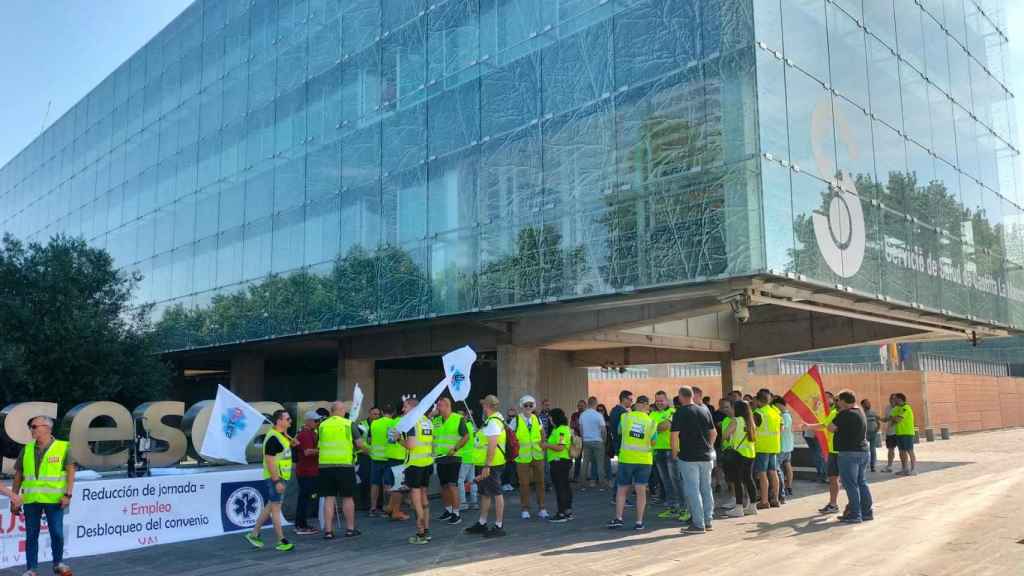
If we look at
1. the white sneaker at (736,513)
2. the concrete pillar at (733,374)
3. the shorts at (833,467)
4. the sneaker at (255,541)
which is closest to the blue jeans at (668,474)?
the white sneaker at (736,513)

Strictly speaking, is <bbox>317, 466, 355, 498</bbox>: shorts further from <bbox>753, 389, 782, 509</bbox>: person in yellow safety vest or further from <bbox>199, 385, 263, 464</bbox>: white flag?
<bbox>753, 389, 782, 509</bbox>: person in yellow safety vest

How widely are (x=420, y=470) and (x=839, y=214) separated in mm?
11006

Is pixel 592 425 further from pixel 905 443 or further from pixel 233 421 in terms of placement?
pixel 905 443

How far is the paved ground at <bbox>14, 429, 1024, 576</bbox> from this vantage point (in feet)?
28.8

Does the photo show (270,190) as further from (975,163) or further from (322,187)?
(975,163)

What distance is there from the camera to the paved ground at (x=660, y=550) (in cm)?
877

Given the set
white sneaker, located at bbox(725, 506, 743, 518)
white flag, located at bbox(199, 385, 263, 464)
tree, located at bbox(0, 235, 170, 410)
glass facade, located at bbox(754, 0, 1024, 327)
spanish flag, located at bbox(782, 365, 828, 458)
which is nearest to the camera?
white flag, located at bbox(199, 385, 263, 464)

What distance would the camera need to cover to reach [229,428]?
38.6ft

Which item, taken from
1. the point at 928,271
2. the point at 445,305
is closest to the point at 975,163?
the point at 928,271

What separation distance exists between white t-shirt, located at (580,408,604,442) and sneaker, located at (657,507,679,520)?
3.50 metres

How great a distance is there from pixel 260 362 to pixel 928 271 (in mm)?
23877

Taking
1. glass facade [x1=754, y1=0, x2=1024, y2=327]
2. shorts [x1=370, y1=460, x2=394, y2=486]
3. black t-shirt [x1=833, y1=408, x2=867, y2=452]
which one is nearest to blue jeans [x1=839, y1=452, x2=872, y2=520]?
black t-shirt [x1=833, y1=408, x2=867, y2=452]

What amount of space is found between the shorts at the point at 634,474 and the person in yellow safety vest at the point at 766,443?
8.07 ft

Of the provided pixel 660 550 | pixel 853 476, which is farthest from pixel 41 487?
pixel 853 476
